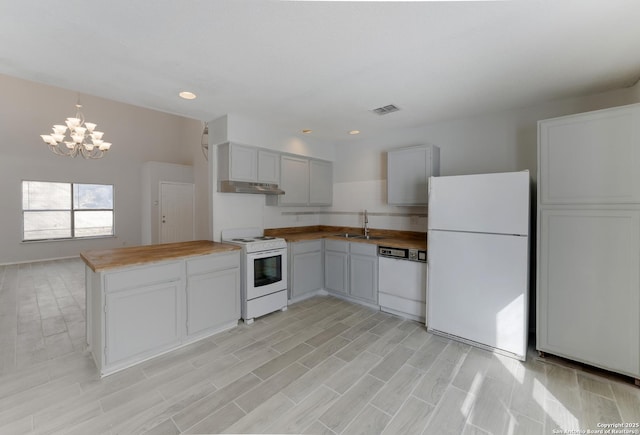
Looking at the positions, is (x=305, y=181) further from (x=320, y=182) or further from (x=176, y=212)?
(x=176, y=212)

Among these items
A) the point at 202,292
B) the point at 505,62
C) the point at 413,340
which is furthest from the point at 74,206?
the point at 505,62

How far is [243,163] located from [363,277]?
7.11 feet

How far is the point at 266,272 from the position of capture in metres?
3.41

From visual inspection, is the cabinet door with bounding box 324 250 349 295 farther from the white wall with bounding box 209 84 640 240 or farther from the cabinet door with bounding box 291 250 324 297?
the white wall with bounding box 209 84 640 240

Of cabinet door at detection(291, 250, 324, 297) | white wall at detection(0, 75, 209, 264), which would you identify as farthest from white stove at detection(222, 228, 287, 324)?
white wall at detection(0, 75, 209, 264)

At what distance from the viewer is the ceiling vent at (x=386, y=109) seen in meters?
3.05

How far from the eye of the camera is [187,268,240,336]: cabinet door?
8.93 ft

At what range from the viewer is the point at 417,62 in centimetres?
211

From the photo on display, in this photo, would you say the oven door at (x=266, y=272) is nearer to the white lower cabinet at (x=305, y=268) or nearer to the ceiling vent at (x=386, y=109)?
the white lower cabinet at (x=305, y=268)

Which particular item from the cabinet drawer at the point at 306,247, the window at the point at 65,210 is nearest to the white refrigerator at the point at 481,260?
the cabinet drawer at the point at 306,247

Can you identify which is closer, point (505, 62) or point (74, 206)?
point (505, 62)

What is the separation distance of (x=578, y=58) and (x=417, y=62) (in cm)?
119

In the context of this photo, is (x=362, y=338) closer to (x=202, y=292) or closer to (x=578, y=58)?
(x=202, y=292)

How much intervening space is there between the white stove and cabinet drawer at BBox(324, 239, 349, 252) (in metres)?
0.74
